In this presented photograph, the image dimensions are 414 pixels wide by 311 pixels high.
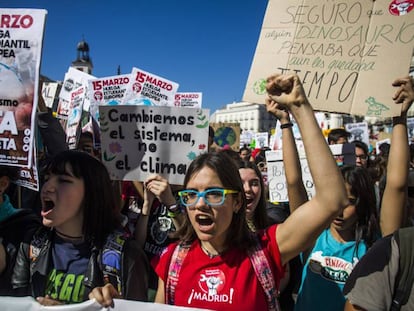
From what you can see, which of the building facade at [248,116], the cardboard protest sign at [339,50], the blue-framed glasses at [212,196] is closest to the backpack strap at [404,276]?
the blue-framed glasses at [212,196]

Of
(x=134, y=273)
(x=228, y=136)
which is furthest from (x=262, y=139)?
(x=134, y=273)

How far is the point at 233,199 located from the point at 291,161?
0.49 m

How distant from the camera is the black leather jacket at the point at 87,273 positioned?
1.92 m

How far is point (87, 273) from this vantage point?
1.92 metres

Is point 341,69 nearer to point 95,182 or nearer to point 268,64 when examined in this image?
point 268,64

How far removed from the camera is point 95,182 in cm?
221

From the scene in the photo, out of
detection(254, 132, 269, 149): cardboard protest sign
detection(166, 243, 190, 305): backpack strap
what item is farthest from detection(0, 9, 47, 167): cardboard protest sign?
detection(254, 132, 269, 149): cardboard protest sign

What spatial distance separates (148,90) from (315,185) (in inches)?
Answer: 165

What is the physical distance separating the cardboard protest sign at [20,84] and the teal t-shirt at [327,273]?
6.31 ft

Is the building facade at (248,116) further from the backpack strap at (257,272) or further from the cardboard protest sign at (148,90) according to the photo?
the backpack strap at (257,272)

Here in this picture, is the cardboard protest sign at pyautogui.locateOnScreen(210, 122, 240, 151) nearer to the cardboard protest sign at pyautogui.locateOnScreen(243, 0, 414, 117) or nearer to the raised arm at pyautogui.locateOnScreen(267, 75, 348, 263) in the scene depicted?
the cardboard protest sign at pyautogui.locateOnScreen(243, 0, 414, 117)

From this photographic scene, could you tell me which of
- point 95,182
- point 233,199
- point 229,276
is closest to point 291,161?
point 233,199

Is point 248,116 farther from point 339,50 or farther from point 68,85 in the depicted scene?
point 339,50

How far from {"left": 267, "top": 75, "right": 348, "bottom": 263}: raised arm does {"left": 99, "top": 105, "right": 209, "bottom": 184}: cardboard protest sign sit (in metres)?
1.11
